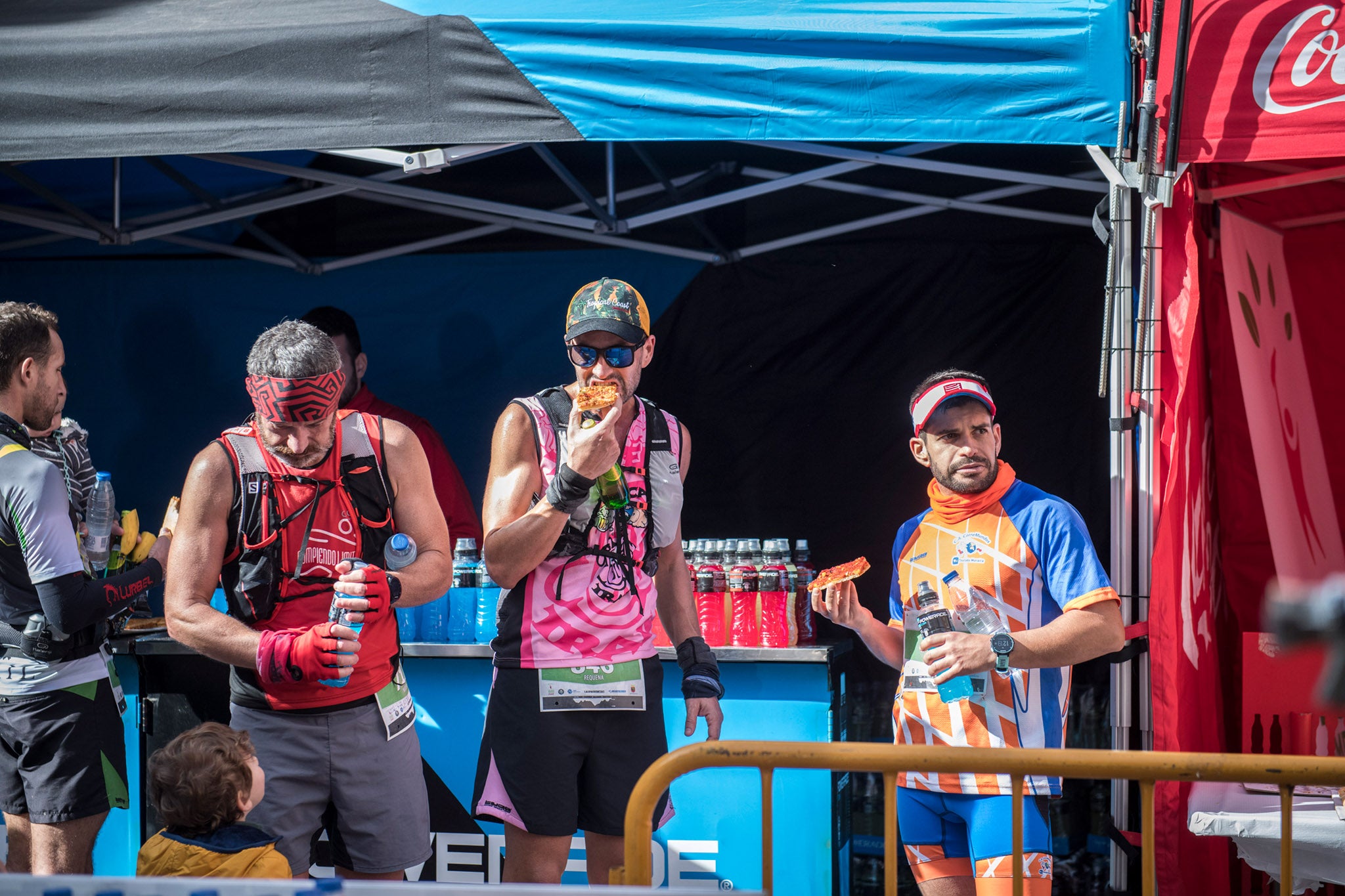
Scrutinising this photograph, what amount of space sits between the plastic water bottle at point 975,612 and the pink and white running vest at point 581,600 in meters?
0.85

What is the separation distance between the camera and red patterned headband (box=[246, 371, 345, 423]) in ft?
9.95

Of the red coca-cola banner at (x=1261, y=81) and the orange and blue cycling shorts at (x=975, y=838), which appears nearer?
the orange and blue cycling shorts at (x=975, y=838)

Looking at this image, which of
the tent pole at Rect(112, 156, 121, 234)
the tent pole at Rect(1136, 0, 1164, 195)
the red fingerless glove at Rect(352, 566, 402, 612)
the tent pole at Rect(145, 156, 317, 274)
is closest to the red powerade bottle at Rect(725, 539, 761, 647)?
the red fingerless glove at Rect(352, 566, 402, 612)

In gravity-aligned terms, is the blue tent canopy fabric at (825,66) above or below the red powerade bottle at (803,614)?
above

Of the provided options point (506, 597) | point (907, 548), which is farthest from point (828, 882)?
point (506, 597)

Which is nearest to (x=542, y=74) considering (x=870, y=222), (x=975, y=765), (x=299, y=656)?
(x=299, y=656)

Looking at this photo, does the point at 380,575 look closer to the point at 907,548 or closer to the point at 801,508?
the point at 907,548

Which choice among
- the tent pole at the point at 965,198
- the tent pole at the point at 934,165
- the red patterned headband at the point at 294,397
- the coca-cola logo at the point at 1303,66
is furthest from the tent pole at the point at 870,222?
the red patterned headband at the point at 294,397

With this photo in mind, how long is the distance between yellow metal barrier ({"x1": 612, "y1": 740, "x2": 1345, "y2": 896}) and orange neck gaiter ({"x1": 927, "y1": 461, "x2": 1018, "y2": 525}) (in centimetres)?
112

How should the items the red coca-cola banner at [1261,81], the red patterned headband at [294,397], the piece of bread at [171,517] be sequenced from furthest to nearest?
the piece of bread at [171,517] < the red coca-cola banner at [1261,81] < the red patterned headband at [294,397]

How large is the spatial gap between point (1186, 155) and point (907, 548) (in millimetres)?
1340

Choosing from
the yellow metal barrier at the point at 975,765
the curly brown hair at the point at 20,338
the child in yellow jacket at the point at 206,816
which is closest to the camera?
the yellow metal barrier at the point at 975,765

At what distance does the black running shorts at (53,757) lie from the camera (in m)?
3.48

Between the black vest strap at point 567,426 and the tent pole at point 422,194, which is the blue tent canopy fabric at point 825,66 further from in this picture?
the tent pole at point 422,194
